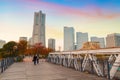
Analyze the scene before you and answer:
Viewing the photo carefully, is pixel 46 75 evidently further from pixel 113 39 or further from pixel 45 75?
pixel 113 39

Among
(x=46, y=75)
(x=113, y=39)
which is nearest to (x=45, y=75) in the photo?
(x=46, y=75)

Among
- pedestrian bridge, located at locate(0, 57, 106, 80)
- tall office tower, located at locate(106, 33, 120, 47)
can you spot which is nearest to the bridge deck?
pedestrian bridge, located at locate(0, 57, 106, 80)

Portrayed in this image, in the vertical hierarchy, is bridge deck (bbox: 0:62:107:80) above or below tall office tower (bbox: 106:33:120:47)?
below

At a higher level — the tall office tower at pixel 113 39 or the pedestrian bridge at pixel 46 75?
the tall office tower at pixel 113 39

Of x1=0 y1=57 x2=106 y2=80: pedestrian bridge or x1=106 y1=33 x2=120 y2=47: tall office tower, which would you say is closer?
x1=0 y1=57 x2=106 y2=80: pedestrian bridge

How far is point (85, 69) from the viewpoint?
17891mm

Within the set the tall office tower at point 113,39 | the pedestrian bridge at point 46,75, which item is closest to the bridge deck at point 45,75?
the pedestrian bridge at point 46,75

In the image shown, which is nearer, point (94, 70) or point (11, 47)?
point (94, 70)

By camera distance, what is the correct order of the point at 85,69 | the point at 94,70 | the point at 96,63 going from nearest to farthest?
the point at 96,63 → the point at 94,70 → the point at 85,69

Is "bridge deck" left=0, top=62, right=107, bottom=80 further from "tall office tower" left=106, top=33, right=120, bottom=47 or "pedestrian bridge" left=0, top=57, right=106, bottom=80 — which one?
"tall office tower" left=106, top=33, right=120, bottom=47

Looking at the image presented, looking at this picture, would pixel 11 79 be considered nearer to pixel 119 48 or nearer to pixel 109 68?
pixel 109 68

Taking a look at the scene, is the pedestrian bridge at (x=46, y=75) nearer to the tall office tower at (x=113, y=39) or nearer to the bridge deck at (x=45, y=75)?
the bridge deck at (x=45, y=75)

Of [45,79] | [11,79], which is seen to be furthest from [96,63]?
[11,79]

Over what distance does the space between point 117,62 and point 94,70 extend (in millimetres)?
4705
